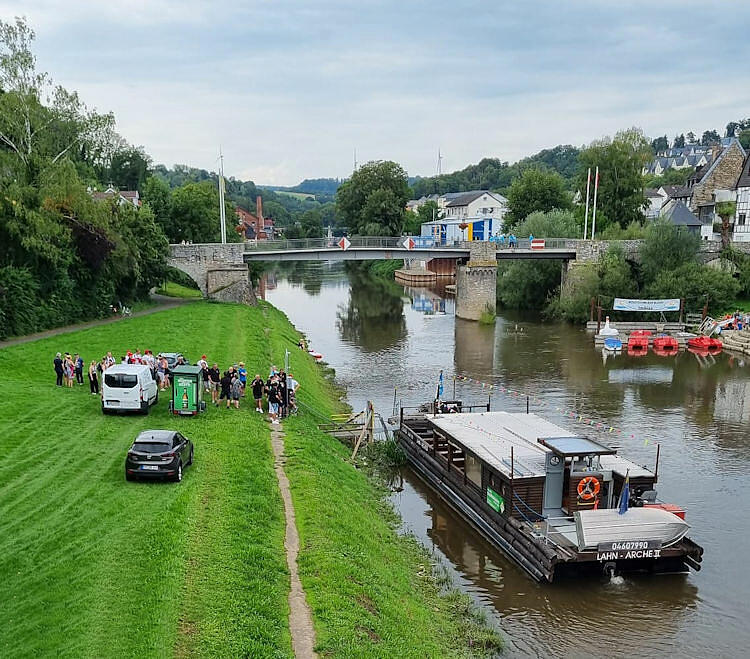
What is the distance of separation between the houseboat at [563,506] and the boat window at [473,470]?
0.05 meters

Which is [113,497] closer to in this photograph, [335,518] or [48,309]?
[335,518]

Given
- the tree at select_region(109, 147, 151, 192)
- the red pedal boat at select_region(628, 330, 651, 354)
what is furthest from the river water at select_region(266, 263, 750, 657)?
the tree at select_region(109, 147, 151, 192)

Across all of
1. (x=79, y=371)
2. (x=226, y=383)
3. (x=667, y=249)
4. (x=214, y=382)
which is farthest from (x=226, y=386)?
(x=667, y=249)

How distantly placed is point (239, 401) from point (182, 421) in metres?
3.35

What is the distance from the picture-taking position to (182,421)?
908 inches

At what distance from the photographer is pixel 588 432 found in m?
30.1

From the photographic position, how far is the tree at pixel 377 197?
118 meters

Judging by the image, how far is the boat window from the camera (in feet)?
71.6

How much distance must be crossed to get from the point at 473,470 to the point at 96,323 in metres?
28.8

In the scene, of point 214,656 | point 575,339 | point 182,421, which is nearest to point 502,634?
point 214,656

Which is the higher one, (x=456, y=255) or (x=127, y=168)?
(x=127, y=168)

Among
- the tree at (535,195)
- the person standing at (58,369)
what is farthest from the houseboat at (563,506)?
the tree at (535,195)

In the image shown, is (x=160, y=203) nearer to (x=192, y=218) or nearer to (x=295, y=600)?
(x=192, y=218)

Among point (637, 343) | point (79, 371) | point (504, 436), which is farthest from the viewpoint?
point (637, 343)
